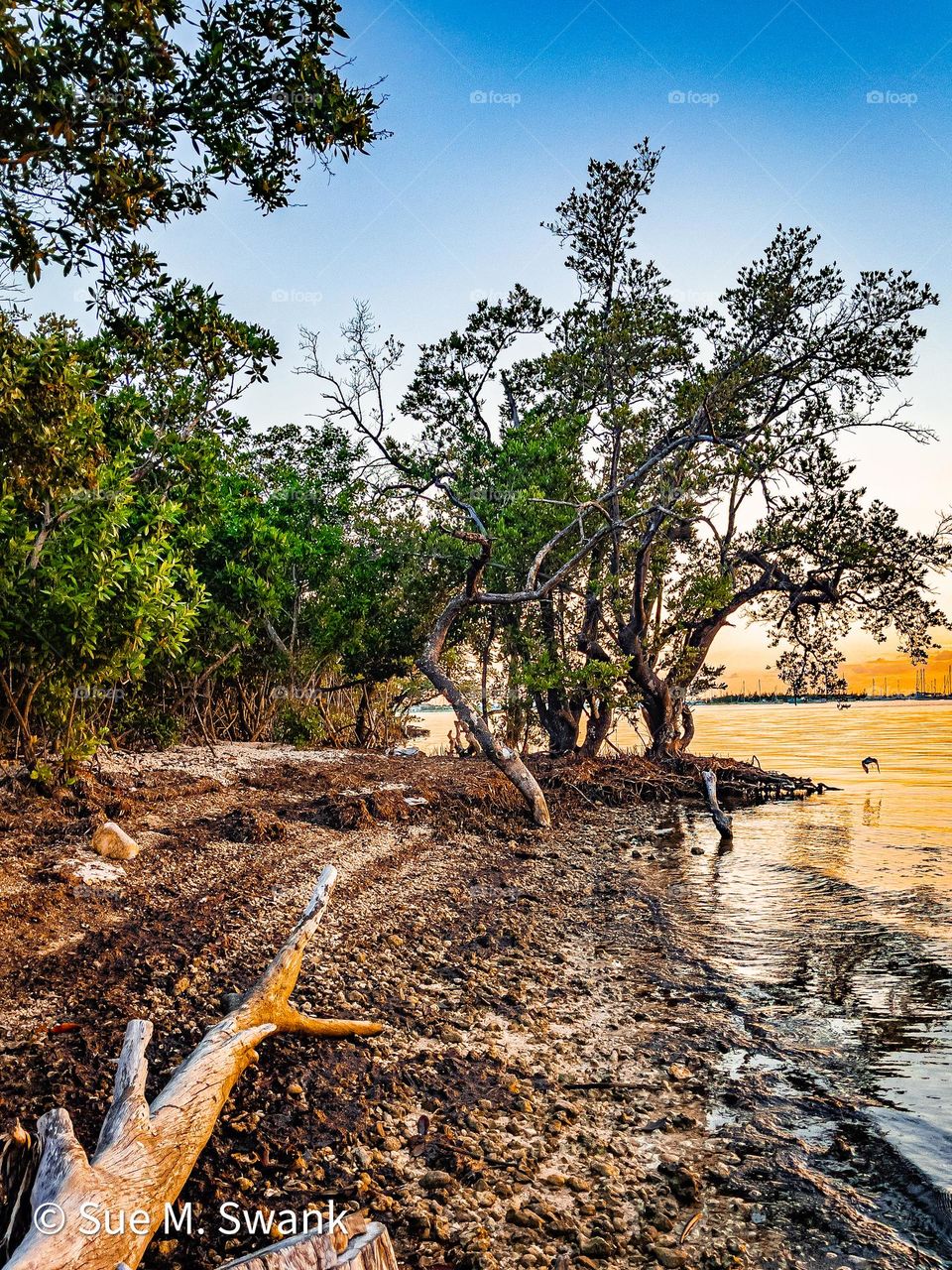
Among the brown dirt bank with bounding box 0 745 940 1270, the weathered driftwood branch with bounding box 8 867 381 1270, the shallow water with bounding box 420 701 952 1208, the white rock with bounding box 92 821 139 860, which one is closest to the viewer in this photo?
the weathered driftwood branch with bounding box 8 867 381 1270

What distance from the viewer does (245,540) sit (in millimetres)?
16734

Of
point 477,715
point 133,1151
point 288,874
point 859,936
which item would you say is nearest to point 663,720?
point 477,715

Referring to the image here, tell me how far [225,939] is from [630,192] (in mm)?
19765

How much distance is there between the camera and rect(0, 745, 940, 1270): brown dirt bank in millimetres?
3619

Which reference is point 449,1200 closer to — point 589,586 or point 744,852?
point 744,852

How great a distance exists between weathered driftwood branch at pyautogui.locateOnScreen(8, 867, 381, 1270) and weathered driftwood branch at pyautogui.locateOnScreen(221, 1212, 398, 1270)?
73 cm

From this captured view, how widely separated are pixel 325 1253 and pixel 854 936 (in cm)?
846

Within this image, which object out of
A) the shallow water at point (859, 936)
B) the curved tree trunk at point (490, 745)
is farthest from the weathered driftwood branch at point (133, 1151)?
the curved tree trunk at point (490, 745)

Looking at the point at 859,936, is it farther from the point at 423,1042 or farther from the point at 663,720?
the point at 663,720

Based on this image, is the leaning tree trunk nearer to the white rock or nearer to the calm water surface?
the calm water surface

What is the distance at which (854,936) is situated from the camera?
8898 mm

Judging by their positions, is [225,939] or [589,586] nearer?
[225,939]

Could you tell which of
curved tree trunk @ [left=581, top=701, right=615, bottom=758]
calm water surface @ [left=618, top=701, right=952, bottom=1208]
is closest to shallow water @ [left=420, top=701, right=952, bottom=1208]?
calm water surface @ [left=618, top=701, right=952, bottom=1208]

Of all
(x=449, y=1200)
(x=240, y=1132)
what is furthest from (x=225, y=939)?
(x=449, y=1200)
